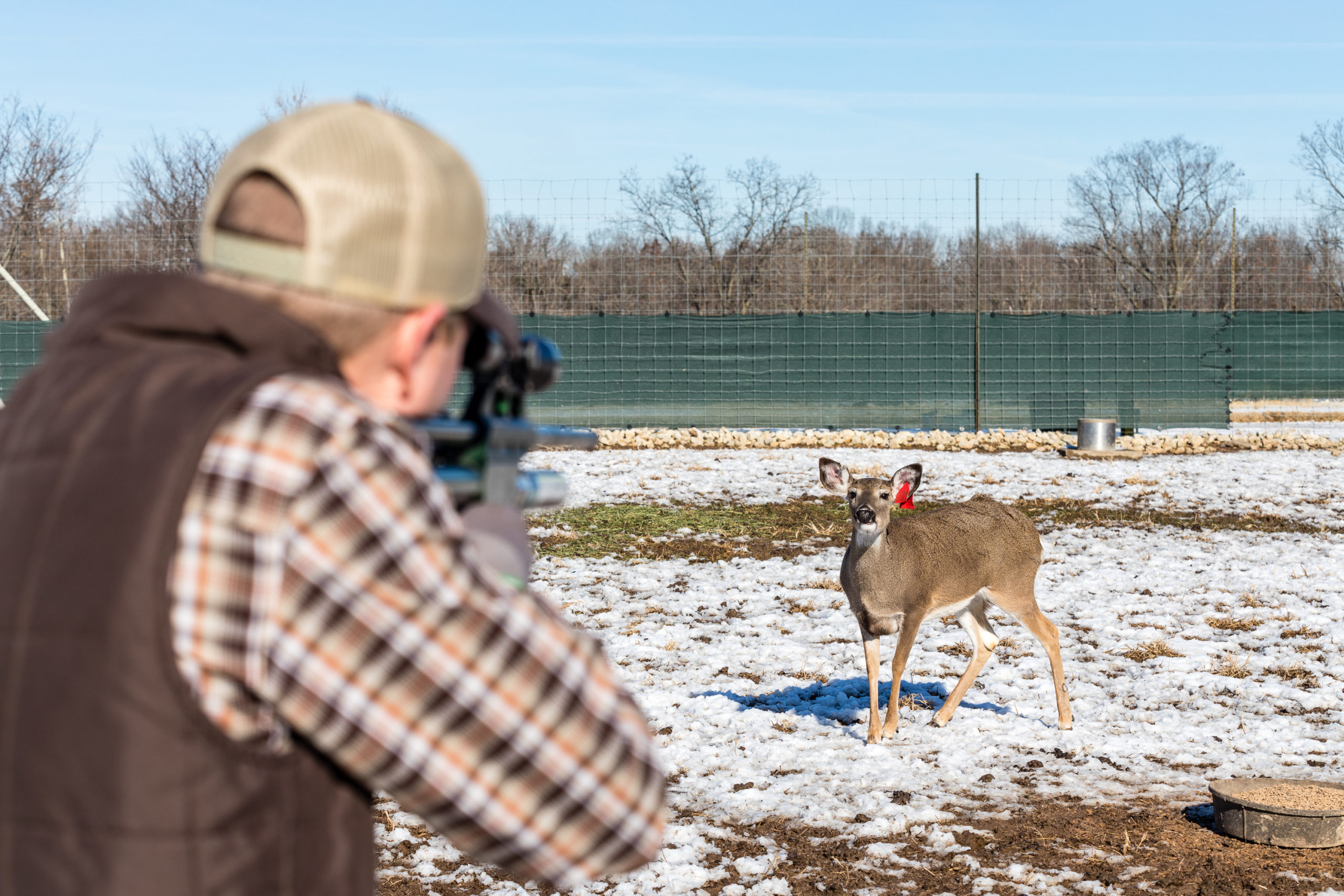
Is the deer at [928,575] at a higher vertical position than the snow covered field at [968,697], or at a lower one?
higher

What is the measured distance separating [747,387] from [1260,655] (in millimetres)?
12697

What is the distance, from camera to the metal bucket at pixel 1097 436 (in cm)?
1622

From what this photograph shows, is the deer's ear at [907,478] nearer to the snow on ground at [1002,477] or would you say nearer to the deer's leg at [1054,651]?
the deer's leg at [1054,651]

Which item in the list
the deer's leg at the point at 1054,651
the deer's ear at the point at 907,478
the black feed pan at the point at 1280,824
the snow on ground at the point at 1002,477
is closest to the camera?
the black feed pan at the point at 1280,824

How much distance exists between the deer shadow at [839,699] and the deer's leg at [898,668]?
0.16 meters

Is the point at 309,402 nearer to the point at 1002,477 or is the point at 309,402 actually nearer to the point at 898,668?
the point at 898,668

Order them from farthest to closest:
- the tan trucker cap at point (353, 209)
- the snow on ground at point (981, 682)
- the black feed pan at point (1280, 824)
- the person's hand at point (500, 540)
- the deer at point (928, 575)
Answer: the deer at point (928, 575), the snow on ground at point (981, 682), the black feed pan at point (1280, 824), the person's hand at point (500, 540), the tan trucker cap at point (353, 209)

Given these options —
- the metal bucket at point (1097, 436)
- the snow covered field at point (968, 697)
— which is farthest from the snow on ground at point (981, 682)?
the metal bucket at point (1097, 436)

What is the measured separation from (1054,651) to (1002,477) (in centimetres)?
812

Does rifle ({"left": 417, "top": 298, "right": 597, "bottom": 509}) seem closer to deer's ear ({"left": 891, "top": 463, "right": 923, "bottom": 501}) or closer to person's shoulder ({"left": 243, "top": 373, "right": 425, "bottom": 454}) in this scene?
person's shoulder ({"left": 243, "top": 373, "right": 425, "bottom": 454})

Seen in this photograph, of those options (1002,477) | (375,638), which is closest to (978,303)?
(1002,477)

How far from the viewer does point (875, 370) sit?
1897 centimetres

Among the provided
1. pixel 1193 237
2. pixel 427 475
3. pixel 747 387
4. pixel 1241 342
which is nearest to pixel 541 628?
pixel 427 475

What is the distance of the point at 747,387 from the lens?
1905 centimetres
